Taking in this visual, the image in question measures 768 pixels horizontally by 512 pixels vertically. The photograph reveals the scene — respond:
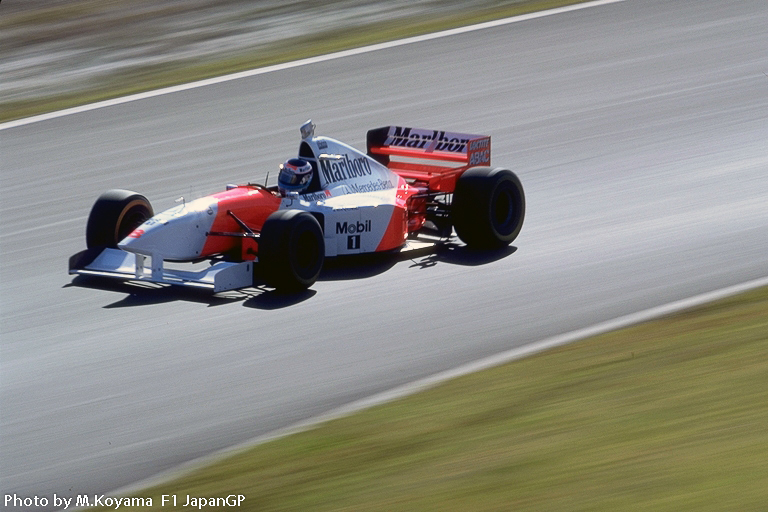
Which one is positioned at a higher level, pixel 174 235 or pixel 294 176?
pixel 294 176

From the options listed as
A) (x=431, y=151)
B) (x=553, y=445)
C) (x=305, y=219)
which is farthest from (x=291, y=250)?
(x=553, y=445)

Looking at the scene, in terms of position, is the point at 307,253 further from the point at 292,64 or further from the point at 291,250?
the point at 292,64

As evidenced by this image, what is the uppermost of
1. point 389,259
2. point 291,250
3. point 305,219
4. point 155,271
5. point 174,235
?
point 305,219

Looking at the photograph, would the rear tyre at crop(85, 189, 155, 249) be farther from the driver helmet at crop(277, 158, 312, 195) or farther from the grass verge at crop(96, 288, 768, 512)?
the grass verge at crop(96, 288, 768, 512)

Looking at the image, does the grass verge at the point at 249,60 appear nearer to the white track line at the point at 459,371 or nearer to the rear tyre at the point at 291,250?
the rear tyre at the point at 291,250

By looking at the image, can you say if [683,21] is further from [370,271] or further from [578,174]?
[370,271]

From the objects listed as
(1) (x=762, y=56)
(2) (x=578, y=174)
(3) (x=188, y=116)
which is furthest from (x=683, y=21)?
(3) (x=188, y=116)

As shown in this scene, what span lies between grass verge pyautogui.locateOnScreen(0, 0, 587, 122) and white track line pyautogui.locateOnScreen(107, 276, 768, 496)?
1041cm

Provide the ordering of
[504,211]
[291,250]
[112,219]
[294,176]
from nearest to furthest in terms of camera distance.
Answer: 1. [291,250]
2. [112,219]
3. [294,176]
4. [504,211]

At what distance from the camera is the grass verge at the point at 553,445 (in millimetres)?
5504

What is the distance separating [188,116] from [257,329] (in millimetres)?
8029

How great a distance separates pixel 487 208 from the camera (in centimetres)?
1052

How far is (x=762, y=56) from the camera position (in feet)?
57.5

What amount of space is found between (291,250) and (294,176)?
1.19 meters
